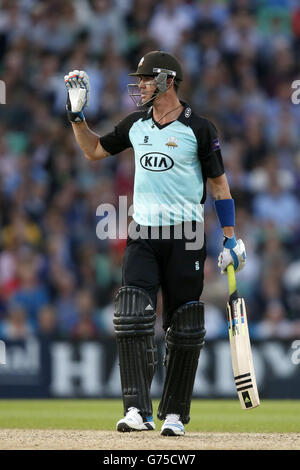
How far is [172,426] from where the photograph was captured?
5660 mm

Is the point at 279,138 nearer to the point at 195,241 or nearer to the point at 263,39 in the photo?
the point at 263,39

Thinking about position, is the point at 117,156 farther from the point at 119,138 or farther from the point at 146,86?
the point at 146,86

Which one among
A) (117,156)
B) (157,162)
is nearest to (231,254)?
(157,162)

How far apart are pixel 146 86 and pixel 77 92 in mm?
403

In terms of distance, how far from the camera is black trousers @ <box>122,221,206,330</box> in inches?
225

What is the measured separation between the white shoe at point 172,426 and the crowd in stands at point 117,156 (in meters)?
4.28

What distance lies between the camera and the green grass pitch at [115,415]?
6.75 meters

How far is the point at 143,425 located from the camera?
564cm

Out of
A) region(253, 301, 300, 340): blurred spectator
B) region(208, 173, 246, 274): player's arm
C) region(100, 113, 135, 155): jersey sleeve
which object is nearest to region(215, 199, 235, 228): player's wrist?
region(208, 173, 246, 274): player's arm

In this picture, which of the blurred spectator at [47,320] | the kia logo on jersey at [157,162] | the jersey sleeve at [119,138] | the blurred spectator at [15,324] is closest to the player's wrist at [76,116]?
the jersey sleeve at [119,138]

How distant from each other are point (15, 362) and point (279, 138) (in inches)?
170

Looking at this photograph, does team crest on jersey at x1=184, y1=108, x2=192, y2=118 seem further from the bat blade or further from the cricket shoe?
the cricket shoe

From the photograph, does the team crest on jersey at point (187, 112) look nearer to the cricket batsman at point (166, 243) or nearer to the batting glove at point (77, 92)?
the cricket batsman at point (166, 243)
